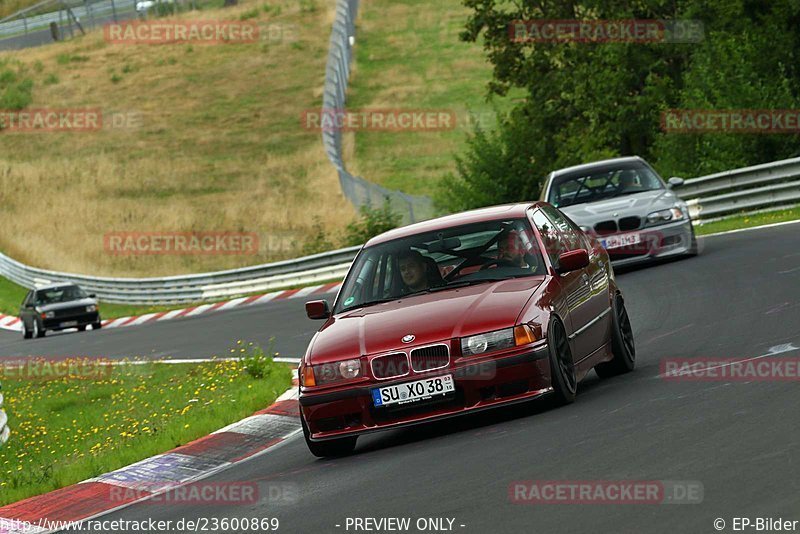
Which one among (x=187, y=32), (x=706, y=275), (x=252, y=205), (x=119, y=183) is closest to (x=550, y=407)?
(x=706, y=275)

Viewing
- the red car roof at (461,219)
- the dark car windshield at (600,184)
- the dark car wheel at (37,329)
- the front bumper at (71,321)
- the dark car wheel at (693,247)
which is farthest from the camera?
the dark car wheel at (37,329)

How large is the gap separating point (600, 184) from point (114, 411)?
26.8 feet

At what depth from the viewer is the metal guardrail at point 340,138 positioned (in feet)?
115

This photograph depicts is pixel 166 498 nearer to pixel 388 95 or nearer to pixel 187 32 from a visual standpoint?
pixel 388 95

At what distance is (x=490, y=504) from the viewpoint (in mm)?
6945

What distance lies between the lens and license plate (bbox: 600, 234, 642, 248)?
761 inches

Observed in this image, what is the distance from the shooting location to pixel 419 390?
9.14m

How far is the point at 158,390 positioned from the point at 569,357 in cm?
753

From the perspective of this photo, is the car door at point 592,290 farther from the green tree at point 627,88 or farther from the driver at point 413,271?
the green tree at point 627,88

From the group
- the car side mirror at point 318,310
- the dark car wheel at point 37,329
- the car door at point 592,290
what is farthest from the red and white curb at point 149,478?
the dark car wheel at point 37,329

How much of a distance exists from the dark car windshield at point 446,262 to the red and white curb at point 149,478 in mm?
1396

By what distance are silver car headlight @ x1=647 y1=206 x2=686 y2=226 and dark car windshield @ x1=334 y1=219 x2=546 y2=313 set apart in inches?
357

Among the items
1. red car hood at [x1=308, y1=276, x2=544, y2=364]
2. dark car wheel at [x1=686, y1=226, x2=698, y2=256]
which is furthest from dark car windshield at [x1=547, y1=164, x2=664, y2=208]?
red car hood at [x1=308, y1=276, x2=544, y2=364]

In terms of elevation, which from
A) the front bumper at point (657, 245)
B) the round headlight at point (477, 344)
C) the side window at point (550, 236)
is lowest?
the front bumper at point (657, 245)
